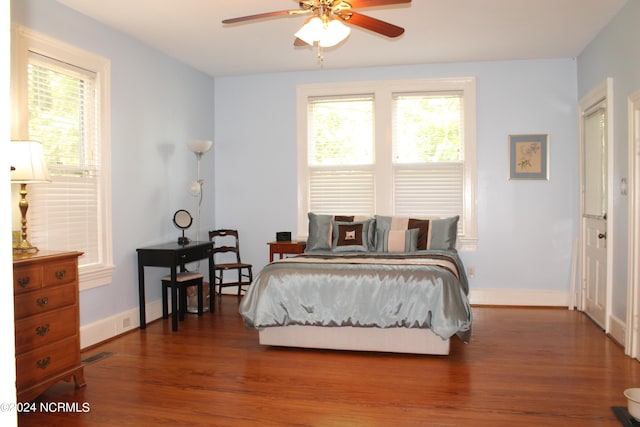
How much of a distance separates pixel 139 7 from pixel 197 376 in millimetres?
2933

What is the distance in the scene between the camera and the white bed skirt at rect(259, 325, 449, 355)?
4008 mm

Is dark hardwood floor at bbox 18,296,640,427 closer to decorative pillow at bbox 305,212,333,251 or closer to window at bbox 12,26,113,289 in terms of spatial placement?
window at bbox 12,26,113,289

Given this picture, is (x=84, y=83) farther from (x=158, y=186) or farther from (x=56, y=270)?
(x=56, y=270)

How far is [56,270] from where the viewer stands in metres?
3.19

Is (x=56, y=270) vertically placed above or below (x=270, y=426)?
above

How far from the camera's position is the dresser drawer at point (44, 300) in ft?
9.59

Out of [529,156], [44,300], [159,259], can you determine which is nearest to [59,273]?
[44,300]

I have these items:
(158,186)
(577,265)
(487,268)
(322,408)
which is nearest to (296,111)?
(158,186)

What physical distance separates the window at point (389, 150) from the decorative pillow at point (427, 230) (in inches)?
20.9

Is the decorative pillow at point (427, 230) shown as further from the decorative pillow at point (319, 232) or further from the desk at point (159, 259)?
the desk at point (159, 259)

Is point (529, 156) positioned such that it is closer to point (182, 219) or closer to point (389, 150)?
point (389, 150)

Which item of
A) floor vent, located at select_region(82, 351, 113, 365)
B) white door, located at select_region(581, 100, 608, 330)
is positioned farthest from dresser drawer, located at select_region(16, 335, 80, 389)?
white door, located at select_region(581, 100, 608, 330)

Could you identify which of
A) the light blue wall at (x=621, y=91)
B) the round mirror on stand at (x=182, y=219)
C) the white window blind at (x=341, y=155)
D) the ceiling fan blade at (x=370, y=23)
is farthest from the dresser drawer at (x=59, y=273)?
the light blue wall at (x=621, y=91)

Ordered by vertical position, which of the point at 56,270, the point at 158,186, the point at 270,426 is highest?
the point at 158,186
